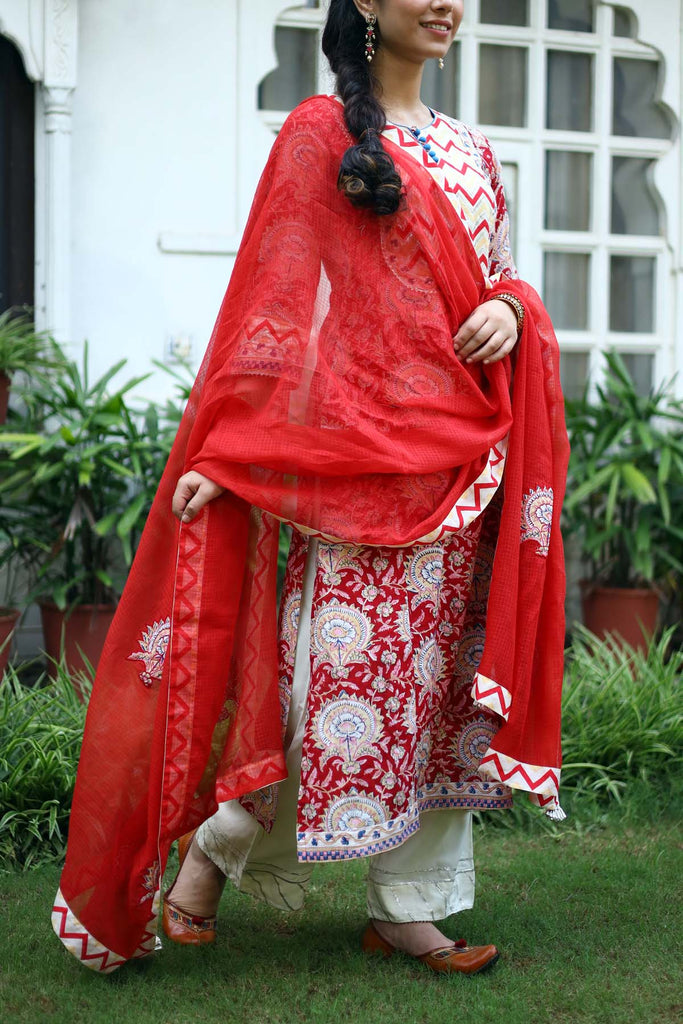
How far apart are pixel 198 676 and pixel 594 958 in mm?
958

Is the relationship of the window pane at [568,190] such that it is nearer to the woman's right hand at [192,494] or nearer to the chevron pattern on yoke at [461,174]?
the chevron pattern on yoke at [461,174]

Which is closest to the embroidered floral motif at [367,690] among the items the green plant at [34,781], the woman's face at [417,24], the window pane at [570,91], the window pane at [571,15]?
the woman's face at [417,24]

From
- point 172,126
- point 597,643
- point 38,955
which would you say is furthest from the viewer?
point 172,126

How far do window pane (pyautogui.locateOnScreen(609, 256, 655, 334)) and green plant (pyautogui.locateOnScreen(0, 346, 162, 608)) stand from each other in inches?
85.8

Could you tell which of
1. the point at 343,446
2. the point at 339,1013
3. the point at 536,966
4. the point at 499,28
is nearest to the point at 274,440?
the point at 343,446

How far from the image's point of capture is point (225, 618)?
201 cm

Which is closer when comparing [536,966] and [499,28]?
[536,966]

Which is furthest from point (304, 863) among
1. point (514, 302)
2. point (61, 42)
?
point (61, 42)

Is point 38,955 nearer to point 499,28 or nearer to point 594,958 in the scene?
point 594,958

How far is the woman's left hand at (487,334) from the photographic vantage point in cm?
204

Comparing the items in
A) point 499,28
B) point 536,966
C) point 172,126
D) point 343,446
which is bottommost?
point 536,966

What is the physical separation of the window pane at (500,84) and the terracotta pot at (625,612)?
2014 mm

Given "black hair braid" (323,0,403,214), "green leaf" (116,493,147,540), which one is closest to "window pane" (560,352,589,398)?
"green leaf" (116,493,147,540)

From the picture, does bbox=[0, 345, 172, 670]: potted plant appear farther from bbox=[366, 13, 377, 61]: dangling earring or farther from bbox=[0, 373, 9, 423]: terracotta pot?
bbox=[366, 13, 377, 61]: dangling earring
